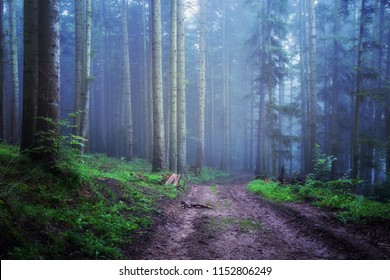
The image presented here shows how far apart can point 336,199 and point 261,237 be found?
3.42 metres

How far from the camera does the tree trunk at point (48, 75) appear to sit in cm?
622

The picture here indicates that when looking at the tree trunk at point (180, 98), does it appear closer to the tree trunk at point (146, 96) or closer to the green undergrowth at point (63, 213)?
the tree trunk at point (146, 96)

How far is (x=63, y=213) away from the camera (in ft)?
16.6

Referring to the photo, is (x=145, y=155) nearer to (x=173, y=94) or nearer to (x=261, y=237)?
(x=173, y=94)

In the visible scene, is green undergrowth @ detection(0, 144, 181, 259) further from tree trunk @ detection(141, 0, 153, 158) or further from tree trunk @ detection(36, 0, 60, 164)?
tree trunk @ detection(141, 0, 153, 158)

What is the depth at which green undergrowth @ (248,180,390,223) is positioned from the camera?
6.08m

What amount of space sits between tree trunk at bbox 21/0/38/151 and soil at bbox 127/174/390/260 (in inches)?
157

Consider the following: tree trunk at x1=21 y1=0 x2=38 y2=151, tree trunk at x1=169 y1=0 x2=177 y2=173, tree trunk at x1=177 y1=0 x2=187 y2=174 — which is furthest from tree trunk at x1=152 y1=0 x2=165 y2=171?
tree trunk at x1=21 y1=0 x2=38 y2=151

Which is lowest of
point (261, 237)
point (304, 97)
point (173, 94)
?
point (261, 237)

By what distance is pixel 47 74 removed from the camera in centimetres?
631

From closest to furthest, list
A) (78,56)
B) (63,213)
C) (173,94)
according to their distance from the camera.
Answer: (63,213) → (173,94) → (78,56)

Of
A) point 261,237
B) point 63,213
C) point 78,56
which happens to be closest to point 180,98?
point 78,56
